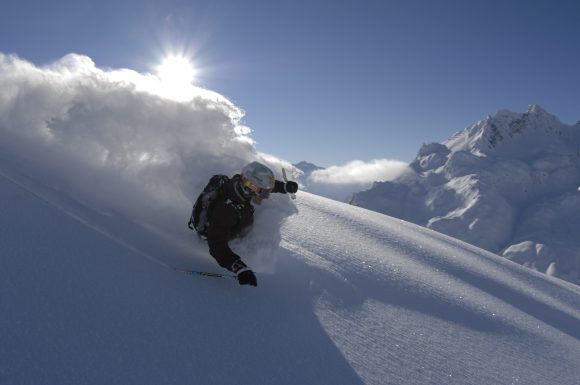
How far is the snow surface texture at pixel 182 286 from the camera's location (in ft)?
9.10

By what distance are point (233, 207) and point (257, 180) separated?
0.42 m

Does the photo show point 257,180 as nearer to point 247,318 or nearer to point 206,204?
point 206,204

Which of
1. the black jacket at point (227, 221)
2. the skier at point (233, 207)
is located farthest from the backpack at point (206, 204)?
the black jacket at point (227, 221)

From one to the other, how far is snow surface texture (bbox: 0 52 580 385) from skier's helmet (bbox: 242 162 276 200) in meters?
0.65

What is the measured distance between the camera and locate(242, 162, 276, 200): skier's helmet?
14.2ft

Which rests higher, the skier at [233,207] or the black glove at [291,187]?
the black glove at [291,187]

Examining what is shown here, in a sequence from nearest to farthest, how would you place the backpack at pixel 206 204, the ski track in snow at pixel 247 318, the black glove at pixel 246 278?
the ski track in snow at pixel 247 318 → the black glove at pixel 246 278 → the backpack at pixel 206 204

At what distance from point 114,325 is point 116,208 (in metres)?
2.63

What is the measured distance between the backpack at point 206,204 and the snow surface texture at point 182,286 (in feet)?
1.33

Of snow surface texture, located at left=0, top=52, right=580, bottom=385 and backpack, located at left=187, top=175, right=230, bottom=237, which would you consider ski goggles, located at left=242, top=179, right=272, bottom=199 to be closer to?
backpack, located at left=187, top=175, right=230, bottom=237

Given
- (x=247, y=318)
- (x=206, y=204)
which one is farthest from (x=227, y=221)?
(x=247, y=318)

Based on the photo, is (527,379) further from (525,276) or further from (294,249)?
(525,276)

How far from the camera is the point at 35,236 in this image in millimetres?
3621

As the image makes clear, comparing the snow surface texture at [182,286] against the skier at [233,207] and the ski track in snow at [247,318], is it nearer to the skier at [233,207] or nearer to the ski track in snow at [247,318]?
the ski track in snow at [247,318]
